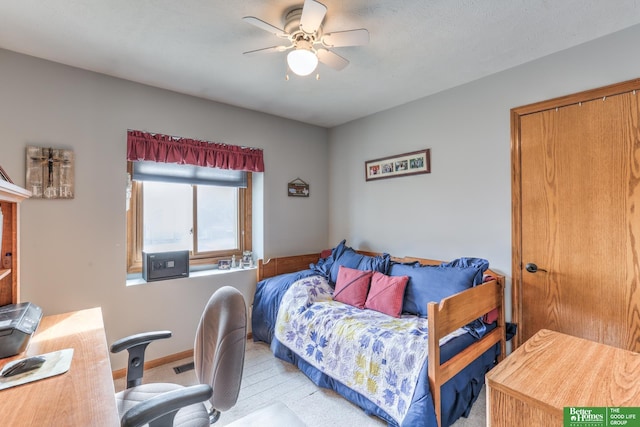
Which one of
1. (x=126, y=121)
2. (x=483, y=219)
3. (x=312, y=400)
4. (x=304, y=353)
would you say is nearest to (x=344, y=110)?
(x=483, y=219)

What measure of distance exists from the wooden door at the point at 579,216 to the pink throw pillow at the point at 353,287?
3.77ft

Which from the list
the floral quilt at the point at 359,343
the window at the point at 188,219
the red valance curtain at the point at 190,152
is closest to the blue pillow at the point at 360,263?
the floral quilt at the point at 359,343

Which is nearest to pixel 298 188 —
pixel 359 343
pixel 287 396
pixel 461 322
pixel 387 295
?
pixel 387 295

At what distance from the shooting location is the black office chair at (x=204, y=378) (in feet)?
3.63

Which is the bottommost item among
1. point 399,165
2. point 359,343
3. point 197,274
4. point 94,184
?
point 359,343

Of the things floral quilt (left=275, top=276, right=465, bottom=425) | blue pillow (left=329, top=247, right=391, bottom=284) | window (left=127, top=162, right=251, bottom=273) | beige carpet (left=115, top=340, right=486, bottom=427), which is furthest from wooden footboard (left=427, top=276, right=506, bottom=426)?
window (left=127, top=162, right=251, bottom=273)

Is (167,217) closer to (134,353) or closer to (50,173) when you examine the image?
(50,173)

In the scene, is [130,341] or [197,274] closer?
[130,341]

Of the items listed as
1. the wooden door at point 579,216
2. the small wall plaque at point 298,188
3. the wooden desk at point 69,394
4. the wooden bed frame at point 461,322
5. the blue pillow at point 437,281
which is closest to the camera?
the wooden desk at point 69,394

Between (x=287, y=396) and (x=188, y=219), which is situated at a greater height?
(x=188, y=219)

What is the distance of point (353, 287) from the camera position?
2648mm

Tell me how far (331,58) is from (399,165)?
1.52m

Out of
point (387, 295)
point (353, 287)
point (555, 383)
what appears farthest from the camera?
point (353, 287)

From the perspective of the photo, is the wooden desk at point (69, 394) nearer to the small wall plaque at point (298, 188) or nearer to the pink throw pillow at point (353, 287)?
the pink throw pillow at point (353, 287)
